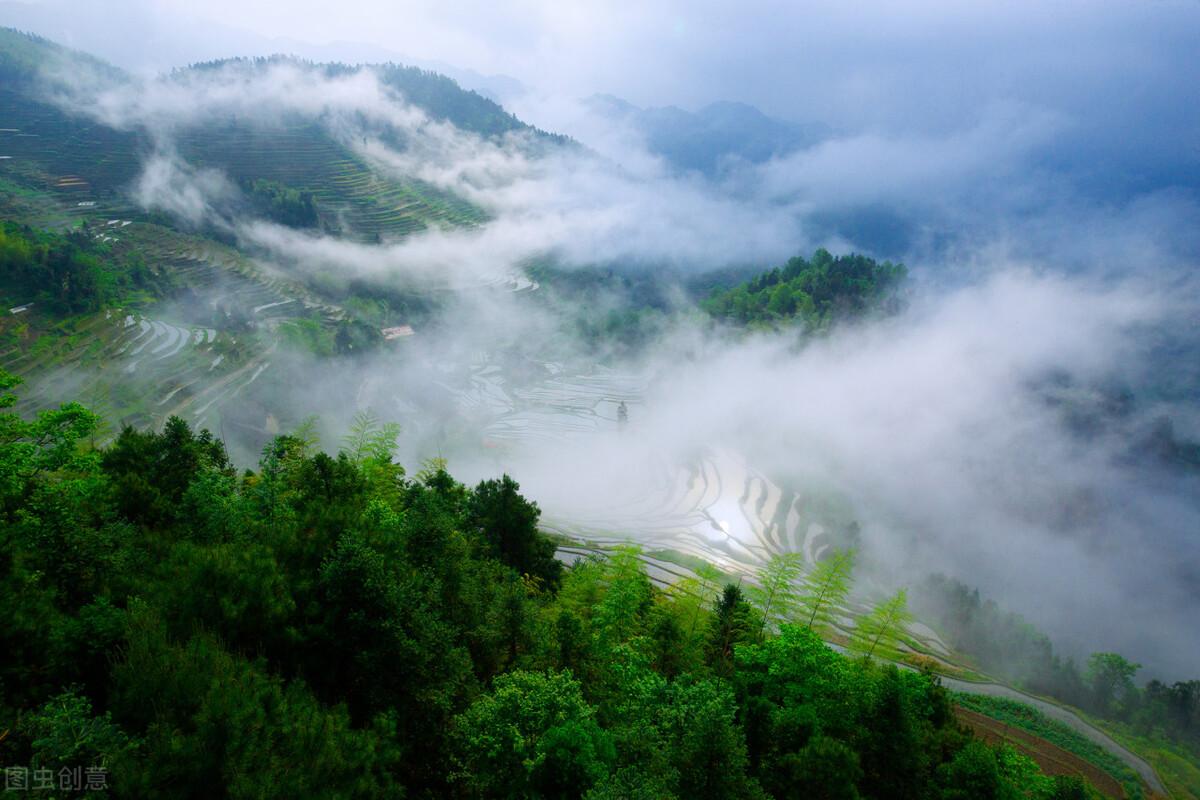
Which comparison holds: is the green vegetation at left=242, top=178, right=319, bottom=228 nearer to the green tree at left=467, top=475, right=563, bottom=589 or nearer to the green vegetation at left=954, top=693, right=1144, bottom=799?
the green tree at left=467, top=475, right=563, bottom=589

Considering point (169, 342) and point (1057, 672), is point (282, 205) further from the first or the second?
point (1057, 672)

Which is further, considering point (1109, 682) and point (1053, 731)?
point (1109, 682)

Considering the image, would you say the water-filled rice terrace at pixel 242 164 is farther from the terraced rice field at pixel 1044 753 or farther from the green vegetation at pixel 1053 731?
the terraced rice field at pixel 1044 753

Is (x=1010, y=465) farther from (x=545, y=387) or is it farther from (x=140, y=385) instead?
(x=140, y=385)

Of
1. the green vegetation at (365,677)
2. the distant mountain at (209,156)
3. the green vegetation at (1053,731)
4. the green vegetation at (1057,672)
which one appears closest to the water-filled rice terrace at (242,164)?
the distant mountain at (209,156)

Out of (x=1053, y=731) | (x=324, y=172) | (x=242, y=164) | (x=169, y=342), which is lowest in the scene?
(x=1053, y=731)

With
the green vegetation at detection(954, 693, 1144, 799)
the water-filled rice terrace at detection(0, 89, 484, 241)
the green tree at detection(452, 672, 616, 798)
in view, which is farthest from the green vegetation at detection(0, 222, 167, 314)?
the green vegetation at detection(954, 693, 1144, 799)

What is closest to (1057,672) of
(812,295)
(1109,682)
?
(1109,682)
